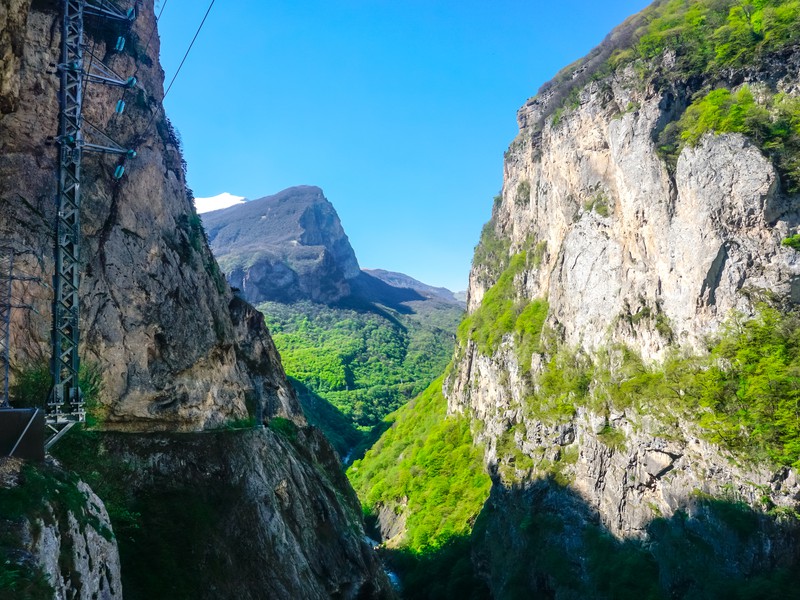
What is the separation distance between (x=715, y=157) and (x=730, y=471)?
21532 millimetres

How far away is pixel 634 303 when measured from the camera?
40406 millimetres

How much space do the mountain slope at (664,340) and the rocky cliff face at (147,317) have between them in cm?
2038

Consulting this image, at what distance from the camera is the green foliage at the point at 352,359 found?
98625 mm

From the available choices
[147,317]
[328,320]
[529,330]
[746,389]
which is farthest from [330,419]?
[147,317]

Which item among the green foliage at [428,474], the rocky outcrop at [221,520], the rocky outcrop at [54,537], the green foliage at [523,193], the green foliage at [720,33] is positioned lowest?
the green foliage at [428,474]

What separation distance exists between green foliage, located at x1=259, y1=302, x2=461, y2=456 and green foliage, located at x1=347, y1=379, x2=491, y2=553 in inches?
482

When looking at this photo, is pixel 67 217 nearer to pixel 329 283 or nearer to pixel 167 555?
pixel 167 555

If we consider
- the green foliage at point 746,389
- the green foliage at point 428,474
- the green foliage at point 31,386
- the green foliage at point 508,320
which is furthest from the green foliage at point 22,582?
the green foliage at point 428,474

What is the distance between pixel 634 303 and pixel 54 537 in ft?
135

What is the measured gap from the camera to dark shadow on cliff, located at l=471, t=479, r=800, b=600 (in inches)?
1015

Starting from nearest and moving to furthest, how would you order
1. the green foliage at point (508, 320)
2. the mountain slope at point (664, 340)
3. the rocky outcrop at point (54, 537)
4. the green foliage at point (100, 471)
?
1. the rocky outcrop at point (54, 537)
2. the green foliage at point (100, 471)
3. the mountain slope at point (664, 340)
4. the green foliage at point (508, 320)

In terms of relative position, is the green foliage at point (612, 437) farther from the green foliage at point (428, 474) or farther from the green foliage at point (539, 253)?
the green foliage at point (539, 253)

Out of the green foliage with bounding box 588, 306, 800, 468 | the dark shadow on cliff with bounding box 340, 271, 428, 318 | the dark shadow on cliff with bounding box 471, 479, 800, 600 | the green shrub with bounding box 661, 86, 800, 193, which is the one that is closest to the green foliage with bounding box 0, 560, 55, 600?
the dark shadow on cliff with bounding box 471, 479, 800, 600

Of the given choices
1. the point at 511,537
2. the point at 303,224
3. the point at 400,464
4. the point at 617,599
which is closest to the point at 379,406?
the point at 400,464
